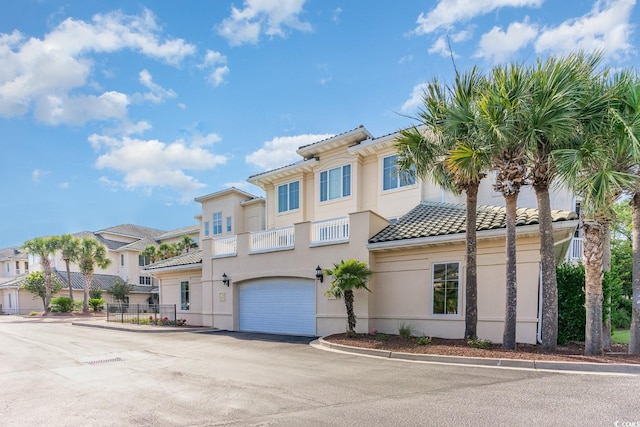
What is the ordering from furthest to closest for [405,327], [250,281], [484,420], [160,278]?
[160,278] → [250,281] → [405,327] → [484,420]

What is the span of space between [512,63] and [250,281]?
13638 mm

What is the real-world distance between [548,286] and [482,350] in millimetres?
2379

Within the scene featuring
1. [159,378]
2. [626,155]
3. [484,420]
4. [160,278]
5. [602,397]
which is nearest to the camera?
[484,420]

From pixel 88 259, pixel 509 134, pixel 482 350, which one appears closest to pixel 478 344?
pixel 482 350

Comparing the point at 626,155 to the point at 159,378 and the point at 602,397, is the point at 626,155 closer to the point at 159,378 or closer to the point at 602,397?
the point at 602,397

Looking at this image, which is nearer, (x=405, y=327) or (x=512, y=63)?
(x=512, y=63)

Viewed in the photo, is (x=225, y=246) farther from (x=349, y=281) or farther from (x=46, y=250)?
(x=46, y=250)

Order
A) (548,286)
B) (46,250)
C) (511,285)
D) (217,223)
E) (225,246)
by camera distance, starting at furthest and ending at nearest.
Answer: (46,250) → (217,223) → (225,246) → (511,285) → (548,286)

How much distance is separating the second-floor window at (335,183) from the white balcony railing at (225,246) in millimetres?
5118

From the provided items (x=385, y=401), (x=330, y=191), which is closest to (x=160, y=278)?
(x=330, y=191)

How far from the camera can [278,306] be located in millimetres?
16328

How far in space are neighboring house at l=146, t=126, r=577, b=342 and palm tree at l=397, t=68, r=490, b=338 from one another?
1284 mm

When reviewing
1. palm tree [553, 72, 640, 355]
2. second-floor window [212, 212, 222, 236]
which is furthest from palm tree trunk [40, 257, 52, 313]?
Answer: palm tree [553, 72, 640, 355]

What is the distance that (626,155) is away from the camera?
866cm
